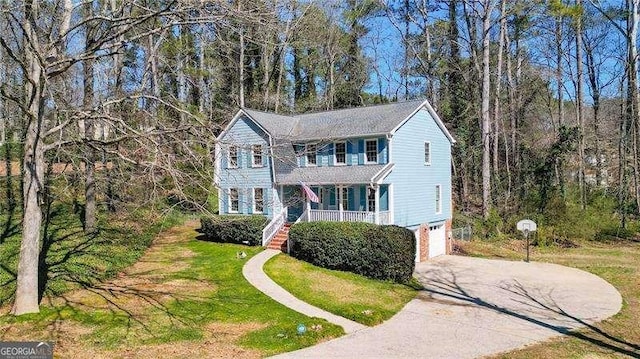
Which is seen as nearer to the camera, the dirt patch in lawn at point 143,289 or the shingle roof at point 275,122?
the dirt patch in lawn at point 143,289

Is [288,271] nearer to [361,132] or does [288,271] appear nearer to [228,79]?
[361,132]

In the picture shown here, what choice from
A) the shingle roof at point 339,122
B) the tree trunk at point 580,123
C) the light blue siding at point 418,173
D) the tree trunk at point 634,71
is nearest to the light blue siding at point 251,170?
the shingle roof at point 339,122

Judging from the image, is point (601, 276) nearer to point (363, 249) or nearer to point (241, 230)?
point (363, 249)

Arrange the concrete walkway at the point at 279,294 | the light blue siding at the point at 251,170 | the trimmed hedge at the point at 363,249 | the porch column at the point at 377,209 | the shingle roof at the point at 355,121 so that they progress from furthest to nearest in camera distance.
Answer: the light blue siding at the point at 251,170, the shingle roof at the point at 355,121, the porch column at the point at 377,209, the trimmed hedge at the point at 363,249, the concrete walkway at the point at 279,294

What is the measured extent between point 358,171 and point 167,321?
42.2ft

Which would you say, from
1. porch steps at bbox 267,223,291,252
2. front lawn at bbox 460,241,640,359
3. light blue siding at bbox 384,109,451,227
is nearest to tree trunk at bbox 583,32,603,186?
front lawn at bbox 460,241,640,359

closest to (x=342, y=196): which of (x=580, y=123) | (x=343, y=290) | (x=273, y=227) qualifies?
(x=273, y=227)

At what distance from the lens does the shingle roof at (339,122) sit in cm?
2327

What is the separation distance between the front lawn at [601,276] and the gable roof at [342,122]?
7.31 metres

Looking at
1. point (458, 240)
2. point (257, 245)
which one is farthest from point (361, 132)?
point (458, 240)

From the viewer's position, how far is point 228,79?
40.9 m

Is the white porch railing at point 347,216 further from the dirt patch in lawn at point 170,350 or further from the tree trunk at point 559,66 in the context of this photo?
the tree trunk at point 559,66

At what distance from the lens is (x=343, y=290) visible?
1619cm

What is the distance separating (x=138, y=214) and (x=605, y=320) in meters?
22.2
